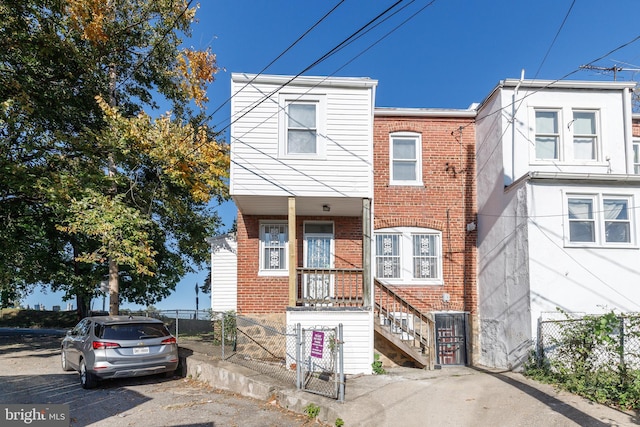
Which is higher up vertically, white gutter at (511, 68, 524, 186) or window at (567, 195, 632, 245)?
white gutter at (511, 68, 524, 186)

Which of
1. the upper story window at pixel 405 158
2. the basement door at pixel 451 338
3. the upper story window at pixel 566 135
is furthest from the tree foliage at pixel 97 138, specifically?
the upper story window at pixel 566 135

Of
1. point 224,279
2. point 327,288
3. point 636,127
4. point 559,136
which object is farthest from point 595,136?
point 224,279

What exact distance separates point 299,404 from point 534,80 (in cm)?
981

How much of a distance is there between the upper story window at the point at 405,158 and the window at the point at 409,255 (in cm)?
151

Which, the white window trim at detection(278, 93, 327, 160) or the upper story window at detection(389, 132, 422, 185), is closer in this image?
the white window trim at detection(278, 93, 327, 160)

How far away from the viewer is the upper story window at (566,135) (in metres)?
11.6

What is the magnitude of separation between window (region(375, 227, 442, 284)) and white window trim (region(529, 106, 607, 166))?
3493mm

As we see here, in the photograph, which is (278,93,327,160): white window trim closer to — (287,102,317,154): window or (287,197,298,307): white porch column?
(287,102,317,154): window

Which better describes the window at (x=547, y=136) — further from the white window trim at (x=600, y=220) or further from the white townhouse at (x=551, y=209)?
the white window trim at (x=600, y=220)

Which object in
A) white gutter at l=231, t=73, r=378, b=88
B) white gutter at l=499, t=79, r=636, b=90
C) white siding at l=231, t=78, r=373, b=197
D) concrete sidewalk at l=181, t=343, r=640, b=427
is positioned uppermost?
white gutter at l=499, t=79, r=636, b=90

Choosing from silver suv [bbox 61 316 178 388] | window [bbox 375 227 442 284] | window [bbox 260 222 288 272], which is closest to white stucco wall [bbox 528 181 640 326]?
window [bbox 375 227 442 284]

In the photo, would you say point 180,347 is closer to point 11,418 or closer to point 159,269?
point 11,418

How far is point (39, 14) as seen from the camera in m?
13.2

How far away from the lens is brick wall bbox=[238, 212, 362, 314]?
11898 mm
